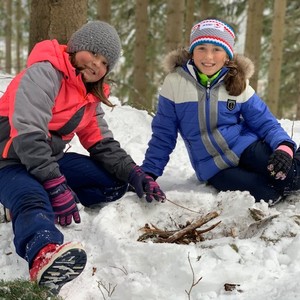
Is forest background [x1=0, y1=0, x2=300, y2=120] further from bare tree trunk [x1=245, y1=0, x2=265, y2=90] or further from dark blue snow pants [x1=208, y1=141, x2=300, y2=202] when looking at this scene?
dark blue snow pants [x1=208, y1=141, x2=300, y2=202]

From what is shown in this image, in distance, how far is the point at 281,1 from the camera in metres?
8.66

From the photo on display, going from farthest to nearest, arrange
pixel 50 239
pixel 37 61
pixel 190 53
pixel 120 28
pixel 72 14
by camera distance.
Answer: pixel 120 28, pixel 72 14, pixel 190 53, pixel 37 61, pixel 50 239

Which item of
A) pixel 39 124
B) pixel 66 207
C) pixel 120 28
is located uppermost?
pixel 39 124

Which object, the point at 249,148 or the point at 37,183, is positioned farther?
the point at 249,148

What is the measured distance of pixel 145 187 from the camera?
304 centimetres

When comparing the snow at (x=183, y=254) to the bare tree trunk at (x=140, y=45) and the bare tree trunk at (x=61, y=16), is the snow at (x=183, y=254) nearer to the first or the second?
the bare tree trunk at (x=61, y=16)

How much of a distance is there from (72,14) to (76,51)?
192 centimetres

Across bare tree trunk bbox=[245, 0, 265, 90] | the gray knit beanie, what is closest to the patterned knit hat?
the gray knit beanie

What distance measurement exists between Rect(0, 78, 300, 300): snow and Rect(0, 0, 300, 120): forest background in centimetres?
249

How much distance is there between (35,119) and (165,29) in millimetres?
8551

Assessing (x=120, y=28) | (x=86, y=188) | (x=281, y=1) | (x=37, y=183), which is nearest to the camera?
(x=37, y=183)

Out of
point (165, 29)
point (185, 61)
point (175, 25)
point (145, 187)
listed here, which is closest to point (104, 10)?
point (165, 29)

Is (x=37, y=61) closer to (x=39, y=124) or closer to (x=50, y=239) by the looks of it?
(x=39, y=124)

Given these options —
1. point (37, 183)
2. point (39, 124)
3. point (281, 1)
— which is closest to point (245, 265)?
point (37, 183)
